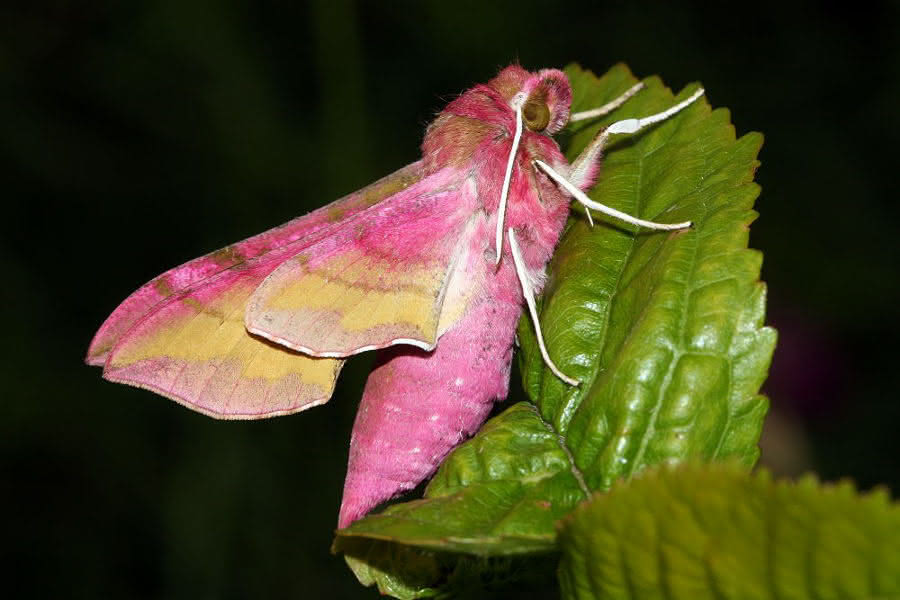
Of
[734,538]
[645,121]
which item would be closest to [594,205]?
[645,121]

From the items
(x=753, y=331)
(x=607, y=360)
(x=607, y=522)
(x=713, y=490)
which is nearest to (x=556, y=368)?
(x=607, y=360)

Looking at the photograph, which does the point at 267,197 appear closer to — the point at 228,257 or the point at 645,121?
the point at 228,257

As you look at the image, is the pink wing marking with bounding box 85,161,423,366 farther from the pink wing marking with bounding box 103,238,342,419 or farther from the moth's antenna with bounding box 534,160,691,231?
the moth's antenna with bounding box 534,160,691,231

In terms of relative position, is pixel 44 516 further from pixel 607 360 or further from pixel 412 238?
pixel 607 360

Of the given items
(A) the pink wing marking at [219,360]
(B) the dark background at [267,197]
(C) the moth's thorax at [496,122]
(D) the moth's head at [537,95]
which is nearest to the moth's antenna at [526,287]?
(C) the moth's thorax at [496,122]

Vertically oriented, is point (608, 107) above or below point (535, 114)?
above

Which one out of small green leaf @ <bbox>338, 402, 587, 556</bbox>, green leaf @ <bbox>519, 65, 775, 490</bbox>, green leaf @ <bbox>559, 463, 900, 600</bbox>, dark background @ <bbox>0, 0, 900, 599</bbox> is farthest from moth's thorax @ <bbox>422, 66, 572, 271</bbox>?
dark background @ <bbox>0, 0, 900, 599</bbox>

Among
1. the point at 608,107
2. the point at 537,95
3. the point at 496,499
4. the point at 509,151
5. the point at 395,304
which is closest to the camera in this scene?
the point at 496,499
